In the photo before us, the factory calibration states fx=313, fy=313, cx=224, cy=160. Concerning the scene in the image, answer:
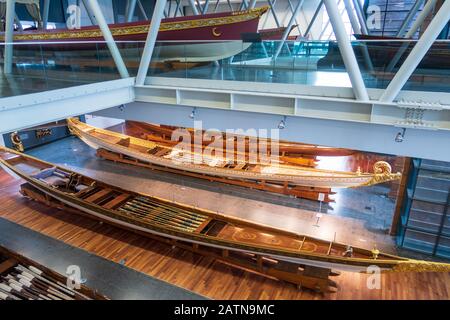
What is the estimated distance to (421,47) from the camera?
457 cm

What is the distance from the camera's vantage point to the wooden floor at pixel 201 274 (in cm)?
748

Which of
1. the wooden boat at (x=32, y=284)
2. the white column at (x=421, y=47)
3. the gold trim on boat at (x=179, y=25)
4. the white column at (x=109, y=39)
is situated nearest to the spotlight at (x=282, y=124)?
the white column at (x=421, y=47)

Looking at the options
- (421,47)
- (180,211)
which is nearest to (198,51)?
(180,211)

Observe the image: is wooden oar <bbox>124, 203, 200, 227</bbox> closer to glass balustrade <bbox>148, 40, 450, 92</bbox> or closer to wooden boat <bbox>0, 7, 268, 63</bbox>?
glass balustrade <bbox>148, 40, 450, 92</bbox>

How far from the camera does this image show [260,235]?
26.9 feet

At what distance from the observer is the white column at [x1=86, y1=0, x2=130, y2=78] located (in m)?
6.45

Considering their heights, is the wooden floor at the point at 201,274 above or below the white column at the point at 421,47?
below

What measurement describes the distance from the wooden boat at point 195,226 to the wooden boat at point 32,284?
236 centimetres

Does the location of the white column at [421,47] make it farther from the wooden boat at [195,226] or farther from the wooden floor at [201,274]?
the wooden floor at [201,274]

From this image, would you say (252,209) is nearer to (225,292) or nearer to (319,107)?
(225,292)

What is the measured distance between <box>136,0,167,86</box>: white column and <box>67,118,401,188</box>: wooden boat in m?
5.66

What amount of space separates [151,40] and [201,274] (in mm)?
5783

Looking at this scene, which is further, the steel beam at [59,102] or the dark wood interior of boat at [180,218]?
the dark wood interior of boat at [180,218]

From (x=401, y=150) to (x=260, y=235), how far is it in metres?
4.03
